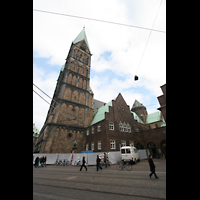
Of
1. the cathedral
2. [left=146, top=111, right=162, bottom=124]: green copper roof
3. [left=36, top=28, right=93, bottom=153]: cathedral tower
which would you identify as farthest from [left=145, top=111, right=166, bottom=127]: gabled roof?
[left=36, top=28, right=93, bottom=153]: cathedral tower

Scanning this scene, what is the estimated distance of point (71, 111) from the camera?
83.7 feet

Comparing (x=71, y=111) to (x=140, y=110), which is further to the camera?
(x=140, y=110)

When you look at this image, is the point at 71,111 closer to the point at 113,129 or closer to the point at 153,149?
the point at 113,129

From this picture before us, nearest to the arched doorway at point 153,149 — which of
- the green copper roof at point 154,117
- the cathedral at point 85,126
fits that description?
the cathedral at point 85,126

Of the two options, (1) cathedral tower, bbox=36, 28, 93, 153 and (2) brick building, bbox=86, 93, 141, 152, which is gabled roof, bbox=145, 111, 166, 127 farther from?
(1) cathedral tower, bbox=36, 28, 93, 153

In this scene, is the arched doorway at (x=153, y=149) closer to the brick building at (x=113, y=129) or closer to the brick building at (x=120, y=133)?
the brick building at (x=120, y=133)

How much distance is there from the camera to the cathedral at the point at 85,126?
20.6 metres

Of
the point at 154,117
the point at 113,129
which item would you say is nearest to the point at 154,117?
the point at 154,117

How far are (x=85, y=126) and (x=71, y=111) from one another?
16.1 feet

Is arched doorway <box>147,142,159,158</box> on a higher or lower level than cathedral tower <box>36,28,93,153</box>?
lower

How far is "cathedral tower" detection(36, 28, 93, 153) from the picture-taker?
20970 millimetres
